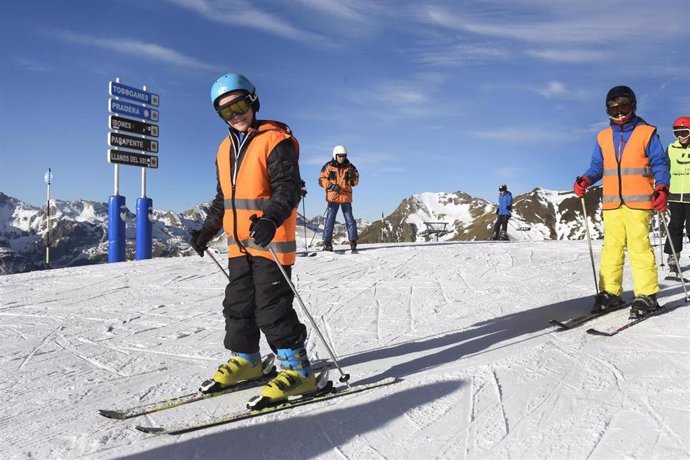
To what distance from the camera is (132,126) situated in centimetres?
1311

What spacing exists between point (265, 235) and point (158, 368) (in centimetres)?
177

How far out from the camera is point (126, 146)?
12938 mm

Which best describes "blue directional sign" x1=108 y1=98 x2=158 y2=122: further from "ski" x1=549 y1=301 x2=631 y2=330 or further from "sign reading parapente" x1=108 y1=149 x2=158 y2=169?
"ski" x1=549 y1=301 x2=631 y2=330

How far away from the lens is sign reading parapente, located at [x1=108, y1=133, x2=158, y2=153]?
12.7m

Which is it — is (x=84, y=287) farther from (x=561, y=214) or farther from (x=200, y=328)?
(x=561, y=214)

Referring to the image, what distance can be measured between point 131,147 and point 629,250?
12.4 metres

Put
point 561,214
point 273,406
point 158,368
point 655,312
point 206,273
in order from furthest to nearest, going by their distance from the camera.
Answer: point 561,214 < point 206,273 < point 655,312 < point 158,368 < point 273,406

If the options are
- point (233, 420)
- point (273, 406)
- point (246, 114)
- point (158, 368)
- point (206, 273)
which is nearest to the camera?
point (233, 420)

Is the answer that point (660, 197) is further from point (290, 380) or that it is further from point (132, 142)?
point (132, 142)

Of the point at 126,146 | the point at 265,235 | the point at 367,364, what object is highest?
the point at 126,146

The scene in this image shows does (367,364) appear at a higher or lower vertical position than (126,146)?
lower

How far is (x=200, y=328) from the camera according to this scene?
4977 mm

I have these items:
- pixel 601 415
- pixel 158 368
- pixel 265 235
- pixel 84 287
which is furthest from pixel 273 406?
pixel 84 287

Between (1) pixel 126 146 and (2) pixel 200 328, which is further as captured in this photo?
(1) pixel 126 146
